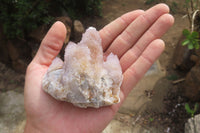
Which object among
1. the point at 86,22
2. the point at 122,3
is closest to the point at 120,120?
the point at 86,22

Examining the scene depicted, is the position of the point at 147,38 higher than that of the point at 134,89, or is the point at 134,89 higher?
the point at 147,38

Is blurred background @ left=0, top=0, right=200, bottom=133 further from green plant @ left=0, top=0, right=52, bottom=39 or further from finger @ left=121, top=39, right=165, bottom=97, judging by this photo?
finger @ left=121, top=39, right=165, bottom=97

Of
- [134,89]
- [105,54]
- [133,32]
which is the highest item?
[133,32]

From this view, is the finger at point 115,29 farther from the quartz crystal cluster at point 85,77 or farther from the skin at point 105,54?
the quartz crystal cluster at point 85,77

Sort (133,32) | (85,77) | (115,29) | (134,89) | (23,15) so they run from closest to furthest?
1. (85,77)
2. (133,32)
3. (115,29)
4. (23,15)
5. (134,89)

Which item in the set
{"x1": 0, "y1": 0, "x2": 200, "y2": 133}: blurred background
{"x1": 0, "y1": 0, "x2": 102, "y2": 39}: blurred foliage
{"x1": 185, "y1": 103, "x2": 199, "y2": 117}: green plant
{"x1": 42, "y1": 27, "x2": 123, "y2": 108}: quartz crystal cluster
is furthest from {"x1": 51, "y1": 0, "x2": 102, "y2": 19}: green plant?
{"x1": 185, "y1": 103, "x2": 199, "y2": 117}: green plant

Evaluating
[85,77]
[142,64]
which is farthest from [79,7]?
[85,77]

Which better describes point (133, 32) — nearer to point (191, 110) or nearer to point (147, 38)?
point (147, 38)
